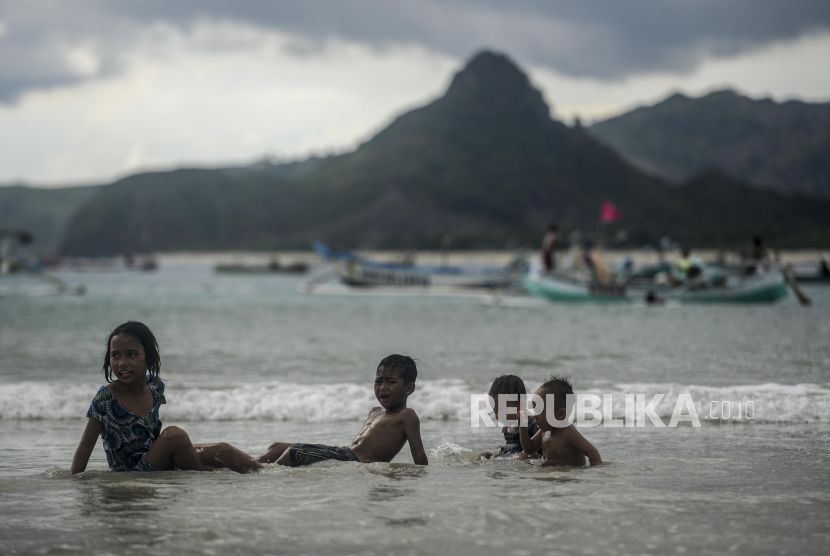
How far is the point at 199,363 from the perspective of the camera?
14.1 metres

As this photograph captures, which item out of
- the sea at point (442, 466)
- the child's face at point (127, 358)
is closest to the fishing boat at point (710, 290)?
the sea at point (442, 466)

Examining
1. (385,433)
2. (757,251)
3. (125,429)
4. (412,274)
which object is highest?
(757,251)

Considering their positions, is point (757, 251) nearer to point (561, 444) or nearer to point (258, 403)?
point (258, 403)

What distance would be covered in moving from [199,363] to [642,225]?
187442 mm

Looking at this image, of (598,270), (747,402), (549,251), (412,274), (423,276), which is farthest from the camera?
(412,274)

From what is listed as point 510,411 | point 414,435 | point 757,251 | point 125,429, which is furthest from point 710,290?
point 125,429

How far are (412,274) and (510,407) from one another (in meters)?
50.8

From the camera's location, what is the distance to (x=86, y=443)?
17.2ft

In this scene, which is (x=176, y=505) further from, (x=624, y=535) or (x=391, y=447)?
(x=624, y=535)

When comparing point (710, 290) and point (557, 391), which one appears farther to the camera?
point (710, 290)

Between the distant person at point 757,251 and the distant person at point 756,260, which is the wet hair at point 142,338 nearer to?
the distant person at point 756,260

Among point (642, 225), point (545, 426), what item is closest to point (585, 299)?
point (545, 426)

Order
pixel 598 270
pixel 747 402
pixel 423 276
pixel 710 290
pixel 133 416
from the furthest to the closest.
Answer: pixel 423 276 < pixel 598 270 < pixel 710 290 < pixel 747 402 < pixel 133 416

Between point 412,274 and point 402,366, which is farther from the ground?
point 412,274
